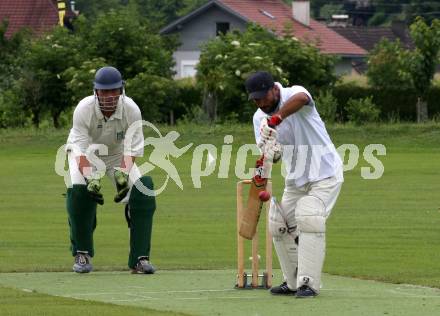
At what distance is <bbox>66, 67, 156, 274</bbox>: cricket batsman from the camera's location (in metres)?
13.7

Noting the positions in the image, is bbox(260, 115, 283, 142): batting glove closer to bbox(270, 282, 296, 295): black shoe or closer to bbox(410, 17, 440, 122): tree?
bbox(270, 282, 296, 295): black shoe

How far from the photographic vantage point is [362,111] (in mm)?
46812

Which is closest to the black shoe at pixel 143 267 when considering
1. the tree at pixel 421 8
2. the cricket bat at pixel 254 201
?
the cricket bat at pixel 254 201

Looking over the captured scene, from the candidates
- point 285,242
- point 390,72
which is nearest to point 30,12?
point 390,72

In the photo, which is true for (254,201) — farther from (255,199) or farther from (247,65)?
(247,65)

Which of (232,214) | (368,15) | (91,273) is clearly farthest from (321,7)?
(91,273)

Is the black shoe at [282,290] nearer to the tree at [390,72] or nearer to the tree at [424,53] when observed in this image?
the tree at [424,53]

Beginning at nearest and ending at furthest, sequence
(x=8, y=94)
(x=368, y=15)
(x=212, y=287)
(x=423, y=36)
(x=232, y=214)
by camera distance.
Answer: (x=212, y=287) < (x=232, y=214) < (x=8, y=94) < (x=423, y=36) < (x=368, y=15)

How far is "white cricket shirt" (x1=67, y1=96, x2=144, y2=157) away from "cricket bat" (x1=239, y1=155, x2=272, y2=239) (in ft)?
7.39

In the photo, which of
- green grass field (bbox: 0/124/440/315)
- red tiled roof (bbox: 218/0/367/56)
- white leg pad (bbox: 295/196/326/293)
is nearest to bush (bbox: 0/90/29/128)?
green grass field (bbox: 0/124/440/315)

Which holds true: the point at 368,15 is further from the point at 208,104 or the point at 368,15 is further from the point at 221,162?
the point at 221,162

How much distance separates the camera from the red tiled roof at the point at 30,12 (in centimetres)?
8781

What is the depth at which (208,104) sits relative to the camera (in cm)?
4638

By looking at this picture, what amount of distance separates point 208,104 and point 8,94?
691 cm
